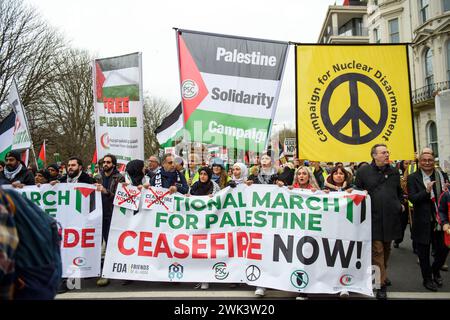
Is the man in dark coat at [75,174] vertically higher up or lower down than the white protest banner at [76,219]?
higher up

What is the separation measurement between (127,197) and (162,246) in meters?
0.87

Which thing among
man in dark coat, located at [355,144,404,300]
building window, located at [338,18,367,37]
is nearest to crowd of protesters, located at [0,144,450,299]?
man in dark coat, located at [355,144,404,300]

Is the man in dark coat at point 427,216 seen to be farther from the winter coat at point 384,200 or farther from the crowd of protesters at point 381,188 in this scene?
the winter coat at point 384,200

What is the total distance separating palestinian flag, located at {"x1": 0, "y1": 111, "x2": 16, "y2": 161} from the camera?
734cm

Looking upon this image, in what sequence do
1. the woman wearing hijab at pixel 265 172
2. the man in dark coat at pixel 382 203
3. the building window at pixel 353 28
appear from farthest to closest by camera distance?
the building window at pixel 353 28 → the woman wearing hijab at pixel 265 172 → the man in dark coat at pixel 382 203

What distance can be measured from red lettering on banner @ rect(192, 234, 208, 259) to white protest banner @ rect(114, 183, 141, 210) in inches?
37.5

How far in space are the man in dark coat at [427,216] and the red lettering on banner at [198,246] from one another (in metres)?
2.93

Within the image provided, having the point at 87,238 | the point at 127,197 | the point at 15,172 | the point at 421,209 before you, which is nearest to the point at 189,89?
the point at 127,197

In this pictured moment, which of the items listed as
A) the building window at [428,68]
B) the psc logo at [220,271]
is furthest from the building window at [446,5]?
the psc logo at [220,271]

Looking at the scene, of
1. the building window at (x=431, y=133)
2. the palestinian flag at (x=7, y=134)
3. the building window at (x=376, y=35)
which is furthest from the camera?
the building window at (x=376, y=35)

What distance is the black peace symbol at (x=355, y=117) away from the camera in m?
4.62
